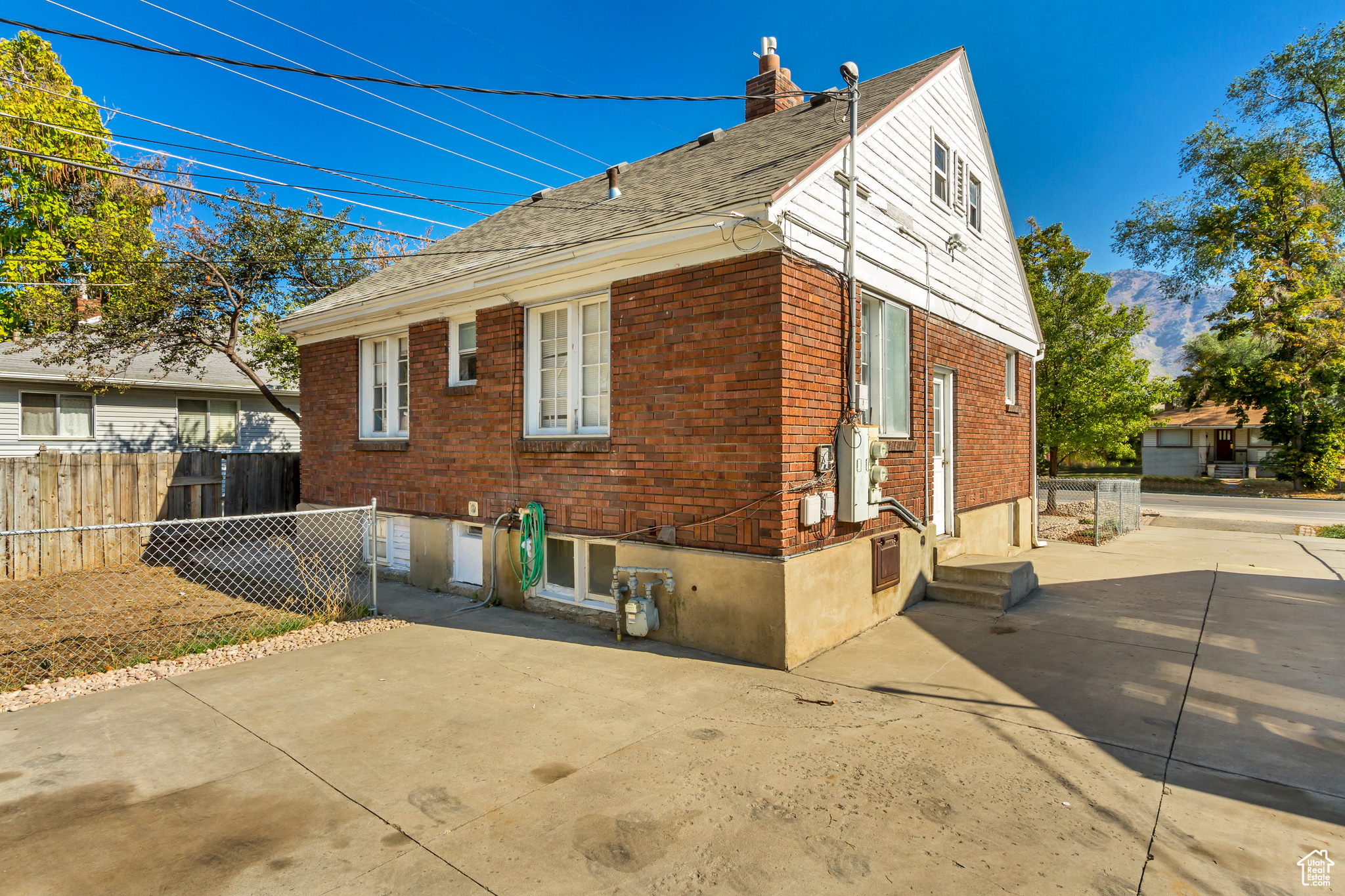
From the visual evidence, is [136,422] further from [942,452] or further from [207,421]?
[942,452]

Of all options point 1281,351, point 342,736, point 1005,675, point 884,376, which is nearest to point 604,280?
point 884,376

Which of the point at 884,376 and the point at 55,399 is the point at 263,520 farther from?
the point at 884,376

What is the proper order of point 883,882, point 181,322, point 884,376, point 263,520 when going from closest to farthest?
point 883,882 < point 884,376 < point 263,520 < point 181,322

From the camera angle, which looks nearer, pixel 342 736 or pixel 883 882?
pixel 883 882

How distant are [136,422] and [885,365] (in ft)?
65.9

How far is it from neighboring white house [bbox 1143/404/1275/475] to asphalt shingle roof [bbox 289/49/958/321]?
3712cm

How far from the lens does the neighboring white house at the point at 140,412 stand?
16.0 metres

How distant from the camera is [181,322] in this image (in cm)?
1536

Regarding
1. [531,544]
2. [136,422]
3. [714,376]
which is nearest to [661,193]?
[714,376]

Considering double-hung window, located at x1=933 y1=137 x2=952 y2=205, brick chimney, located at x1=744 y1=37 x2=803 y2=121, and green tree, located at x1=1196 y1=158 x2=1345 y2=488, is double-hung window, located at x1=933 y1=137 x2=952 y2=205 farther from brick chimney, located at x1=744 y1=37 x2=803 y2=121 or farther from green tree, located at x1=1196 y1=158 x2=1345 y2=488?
green tree, located at x1=1196 y1=158 x2=1345 y2=488

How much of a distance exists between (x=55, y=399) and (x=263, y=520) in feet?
26.2

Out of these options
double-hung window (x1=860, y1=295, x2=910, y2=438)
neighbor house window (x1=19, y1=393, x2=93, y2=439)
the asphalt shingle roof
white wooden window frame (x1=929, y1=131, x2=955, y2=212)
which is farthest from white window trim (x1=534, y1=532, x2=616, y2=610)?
neighbor house window (x1=19, y1=393, x2=93, y2=439)

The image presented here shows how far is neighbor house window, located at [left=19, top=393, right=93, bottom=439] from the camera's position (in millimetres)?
16234

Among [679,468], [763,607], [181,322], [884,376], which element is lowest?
[763,607]
